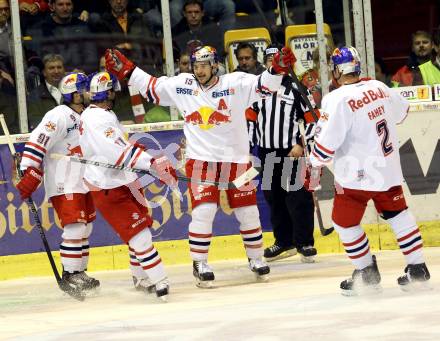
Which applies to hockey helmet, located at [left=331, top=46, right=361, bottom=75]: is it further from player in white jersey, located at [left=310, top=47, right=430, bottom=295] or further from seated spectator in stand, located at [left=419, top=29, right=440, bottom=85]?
seated spectator in stand, located at [left=419, top=29, right=440, bottom=85]

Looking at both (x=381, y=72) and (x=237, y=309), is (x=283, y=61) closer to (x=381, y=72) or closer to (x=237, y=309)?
Result: (x=237, y=309)

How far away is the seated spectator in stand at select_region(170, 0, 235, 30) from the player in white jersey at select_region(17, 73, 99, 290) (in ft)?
5.78

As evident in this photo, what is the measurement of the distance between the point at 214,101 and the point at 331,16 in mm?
1970

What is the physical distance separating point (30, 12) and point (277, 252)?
2691mm

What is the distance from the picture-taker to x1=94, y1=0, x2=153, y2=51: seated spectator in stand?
1013 centimetres

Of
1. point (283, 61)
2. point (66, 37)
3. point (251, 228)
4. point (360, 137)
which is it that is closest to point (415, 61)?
point (283, 61)

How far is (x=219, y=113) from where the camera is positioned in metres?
8.62

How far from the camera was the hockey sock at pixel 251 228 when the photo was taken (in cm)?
879

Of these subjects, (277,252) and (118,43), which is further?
(118,43)

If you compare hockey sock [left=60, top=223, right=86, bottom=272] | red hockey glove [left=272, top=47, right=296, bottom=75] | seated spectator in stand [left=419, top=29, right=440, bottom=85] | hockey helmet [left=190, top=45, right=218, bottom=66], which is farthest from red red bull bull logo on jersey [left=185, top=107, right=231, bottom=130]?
seated spectator in stand [left=419, top=29, right=440, bottom=85]

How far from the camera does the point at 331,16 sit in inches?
401

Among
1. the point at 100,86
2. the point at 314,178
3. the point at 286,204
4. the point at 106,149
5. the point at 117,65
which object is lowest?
the point at 286,204

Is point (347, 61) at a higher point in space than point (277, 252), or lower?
higher

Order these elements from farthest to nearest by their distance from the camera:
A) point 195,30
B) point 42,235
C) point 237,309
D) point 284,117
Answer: point 195,30 < point 284,117 < point 42,235 < point 237,309
